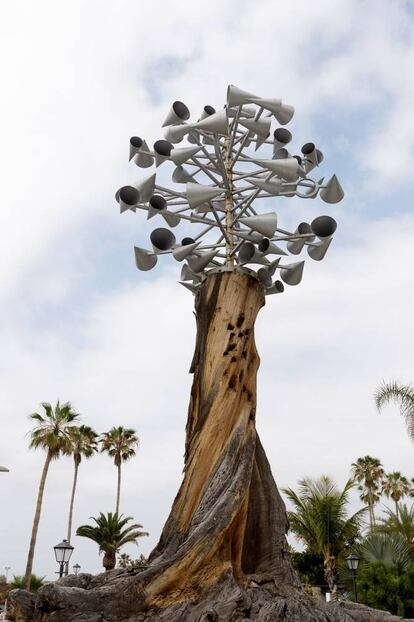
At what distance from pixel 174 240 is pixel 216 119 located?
6.13 feet

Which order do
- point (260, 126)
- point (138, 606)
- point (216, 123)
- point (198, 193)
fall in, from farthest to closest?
point (260, 126)
point (198, 193)
point (216, 123)
point (138, 606)

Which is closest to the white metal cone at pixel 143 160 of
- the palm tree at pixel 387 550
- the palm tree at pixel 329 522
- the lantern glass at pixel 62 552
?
the lantern glass at pixel 62 552

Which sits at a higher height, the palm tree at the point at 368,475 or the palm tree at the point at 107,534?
the palm tree at the point at 368,475

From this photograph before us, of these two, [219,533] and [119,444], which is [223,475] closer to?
[219,533]

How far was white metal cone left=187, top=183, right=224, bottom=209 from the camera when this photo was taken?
852cm

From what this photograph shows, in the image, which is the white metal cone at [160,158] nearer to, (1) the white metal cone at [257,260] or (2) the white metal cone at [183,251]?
(2) the white metal cone at [183,251]

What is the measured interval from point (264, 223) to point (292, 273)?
1.78m

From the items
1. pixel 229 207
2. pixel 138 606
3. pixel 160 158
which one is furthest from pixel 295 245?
pixel 138 606

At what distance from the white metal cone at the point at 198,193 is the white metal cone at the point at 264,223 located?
2.08ft

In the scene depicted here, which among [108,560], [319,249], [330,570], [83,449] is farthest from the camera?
[83,449]

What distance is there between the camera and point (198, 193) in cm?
855

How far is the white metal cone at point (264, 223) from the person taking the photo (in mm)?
8658

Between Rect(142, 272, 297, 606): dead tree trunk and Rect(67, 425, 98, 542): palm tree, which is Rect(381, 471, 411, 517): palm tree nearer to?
Rect(67, 425, 98, 542): palm tree

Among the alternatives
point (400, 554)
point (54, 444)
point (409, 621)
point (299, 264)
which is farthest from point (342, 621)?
point (54, 444)
